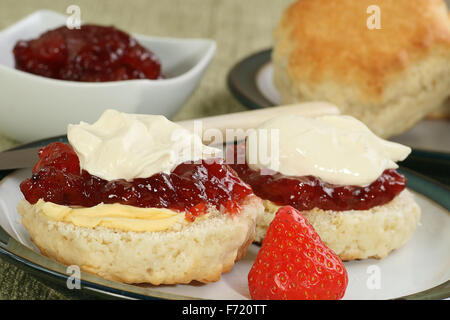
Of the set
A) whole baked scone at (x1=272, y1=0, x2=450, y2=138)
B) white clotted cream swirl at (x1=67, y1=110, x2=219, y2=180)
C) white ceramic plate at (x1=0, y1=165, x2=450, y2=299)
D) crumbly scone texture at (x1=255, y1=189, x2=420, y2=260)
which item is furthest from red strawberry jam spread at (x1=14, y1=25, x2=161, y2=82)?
crumbly scone texture at (x1=255, y1=189, x2=420, y2=260)

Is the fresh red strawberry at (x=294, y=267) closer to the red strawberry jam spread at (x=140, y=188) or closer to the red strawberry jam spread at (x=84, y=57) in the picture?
the red strawberry jam spread at (x=140, y=188)

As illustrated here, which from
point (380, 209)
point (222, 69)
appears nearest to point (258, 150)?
point (380, 209)

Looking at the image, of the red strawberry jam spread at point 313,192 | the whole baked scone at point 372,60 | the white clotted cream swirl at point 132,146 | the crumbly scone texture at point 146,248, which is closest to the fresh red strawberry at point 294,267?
A: the crumbly scone texture at point 146,248

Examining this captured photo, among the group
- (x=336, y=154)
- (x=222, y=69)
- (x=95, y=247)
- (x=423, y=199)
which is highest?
(x=336, y=154)

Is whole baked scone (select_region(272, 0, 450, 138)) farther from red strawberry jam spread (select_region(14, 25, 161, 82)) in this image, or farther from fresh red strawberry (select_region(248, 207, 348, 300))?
fresh red strawberry (select_region(248, 207, 348, 300))

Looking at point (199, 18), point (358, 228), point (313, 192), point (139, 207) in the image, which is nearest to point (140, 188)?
point (139, 207)

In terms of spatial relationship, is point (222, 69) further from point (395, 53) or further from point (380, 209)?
point (380, 209)

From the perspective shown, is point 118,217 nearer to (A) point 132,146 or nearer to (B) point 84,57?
(A) point 132,146
